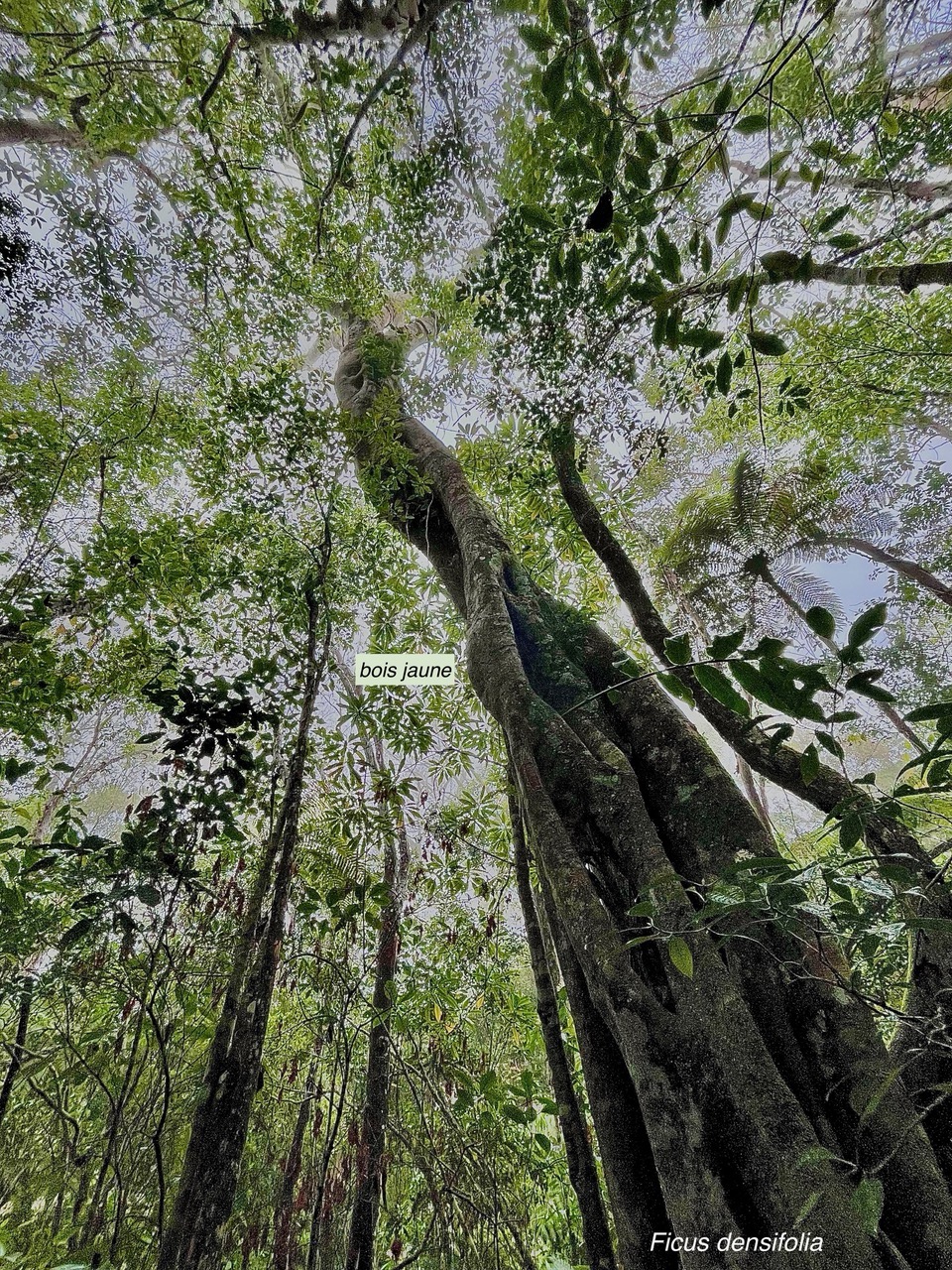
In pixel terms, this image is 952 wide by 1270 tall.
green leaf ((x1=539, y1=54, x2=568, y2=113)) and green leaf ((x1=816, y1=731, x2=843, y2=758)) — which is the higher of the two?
green leaf ((x1=539, y1=54, x2=568, y2=113))

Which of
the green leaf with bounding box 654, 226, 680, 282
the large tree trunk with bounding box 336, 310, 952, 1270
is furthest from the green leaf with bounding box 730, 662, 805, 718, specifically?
the green leaf with bounding box 654, 226, 680, 282

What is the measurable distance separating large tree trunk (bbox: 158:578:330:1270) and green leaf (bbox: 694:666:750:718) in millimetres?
1482

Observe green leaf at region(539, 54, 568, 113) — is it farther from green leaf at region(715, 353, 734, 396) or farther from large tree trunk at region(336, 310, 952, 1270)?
large tree trunk at region(336, 310, 952, 1270)

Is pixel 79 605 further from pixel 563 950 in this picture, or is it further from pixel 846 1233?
pixel 846 1233

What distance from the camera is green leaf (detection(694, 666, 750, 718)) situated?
0.79 meters

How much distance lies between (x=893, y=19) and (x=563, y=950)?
4.05 metres

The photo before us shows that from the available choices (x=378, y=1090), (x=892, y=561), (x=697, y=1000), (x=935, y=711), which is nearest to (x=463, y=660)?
(x=697, y=1000)

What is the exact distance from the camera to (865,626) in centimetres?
74

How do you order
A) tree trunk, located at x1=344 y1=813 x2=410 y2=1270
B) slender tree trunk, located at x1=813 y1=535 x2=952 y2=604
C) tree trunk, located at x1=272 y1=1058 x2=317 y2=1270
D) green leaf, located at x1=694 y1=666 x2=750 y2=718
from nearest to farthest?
green leaf, located at x1=694 y1=666 x2=750 y2=718 < tree trunk, located at x1=272 y1=1058 x2=317 y2=1270 < tree trunk, located at x1=344 y1=813 x2=410 y2=1270 < slender tree trunk, located at x1=813 y1=535 x2=952 y2=604

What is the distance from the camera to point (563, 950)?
1730mm

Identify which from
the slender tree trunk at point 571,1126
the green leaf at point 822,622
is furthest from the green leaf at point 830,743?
the slender tree trunk at point 571,1126

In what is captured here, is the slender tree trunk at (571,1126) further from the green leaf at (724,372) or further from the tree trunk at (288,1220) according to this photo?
the green leaf at (724,372)

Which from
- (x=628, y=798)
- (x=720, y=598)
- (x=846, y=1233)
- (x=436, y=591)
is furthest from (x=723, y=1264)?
(x=720, y=598)

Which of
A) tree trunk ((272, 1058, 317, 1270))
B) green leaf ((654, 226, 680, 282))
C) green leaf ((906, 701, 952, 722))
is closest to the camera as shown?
green leaf ((906, 701, 952, 722))
